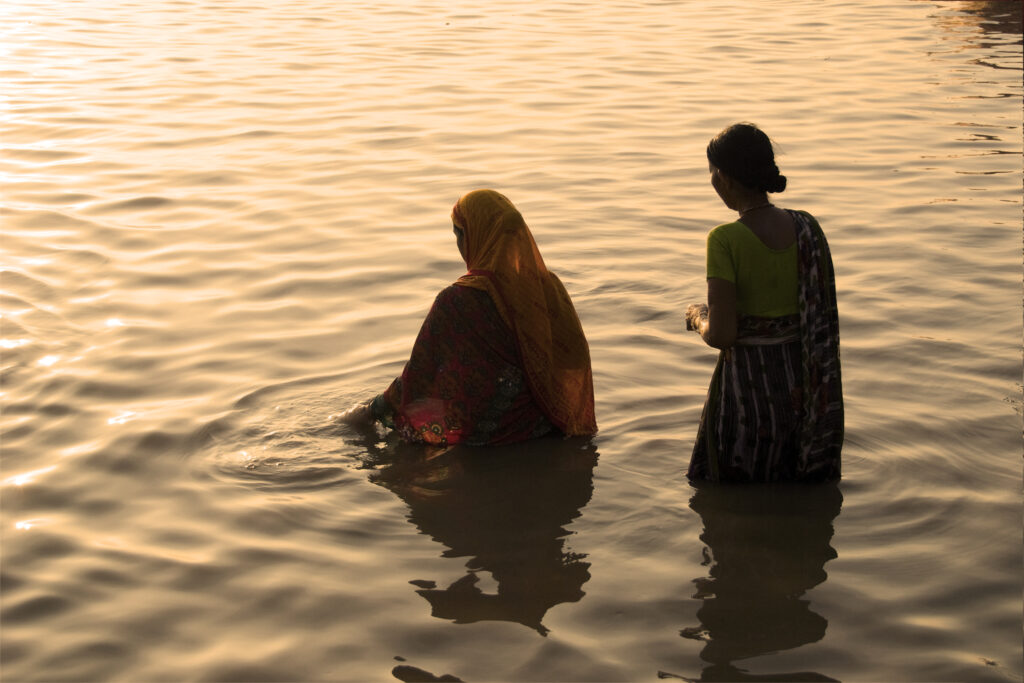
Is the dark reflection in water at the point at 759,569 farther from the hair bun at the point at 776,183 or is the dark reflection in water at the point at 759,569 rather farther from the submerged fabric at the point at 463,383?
the hair bun at the point at 776,183

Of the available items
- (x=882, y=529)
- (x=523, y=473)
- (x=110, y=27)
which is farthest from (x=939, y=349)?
(x=110, y=27)

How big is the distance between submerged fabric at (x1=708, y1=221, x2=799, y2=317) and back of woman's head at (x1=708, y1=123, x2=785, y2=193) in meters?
0.17

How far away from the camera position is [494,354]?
520cm

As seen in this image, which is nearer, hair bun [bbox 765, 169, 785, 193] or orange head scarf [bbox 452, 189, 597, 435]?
hair bun [bbox 765, 169, 785, 193]

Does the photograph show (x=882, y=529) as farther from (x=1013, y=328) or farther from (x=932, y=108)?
(x=932, y=108)

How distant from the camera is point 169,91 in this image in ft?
42.6

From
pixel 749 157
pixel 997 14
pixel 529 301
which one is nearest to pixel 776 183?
pixel 749 157

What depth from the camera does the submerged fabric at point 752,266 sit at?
426 centimetres

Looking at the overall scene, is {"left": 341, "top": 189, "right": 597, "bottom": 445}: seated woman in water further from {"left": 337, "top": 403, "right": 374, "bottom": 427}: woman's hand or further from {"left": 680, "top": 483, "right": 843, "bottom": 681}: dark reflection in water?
{"left": 680, "top": 483, "right": 843, "bottom": 681}: dark reflection in water

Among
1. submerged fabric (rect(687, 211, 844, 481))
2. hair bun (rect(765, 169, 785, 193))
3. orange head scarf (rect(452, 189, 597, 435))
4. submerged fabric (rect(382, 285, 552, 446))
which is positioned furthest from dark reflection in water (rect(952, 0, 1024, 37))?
hair bun (rect(765, 169, 785, 193))

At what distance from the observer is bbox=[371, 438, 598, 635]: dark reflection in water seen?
4105mm

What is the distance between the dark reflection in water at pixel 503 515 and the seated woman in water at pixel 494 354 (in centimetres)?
11

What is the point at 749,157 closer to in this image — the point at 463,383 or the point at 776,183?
the point at 776,183

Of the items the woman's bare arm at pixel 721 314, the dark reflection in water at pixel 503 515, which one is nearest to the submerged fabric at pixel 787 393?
the woman's bare arm at pixel 721 314
